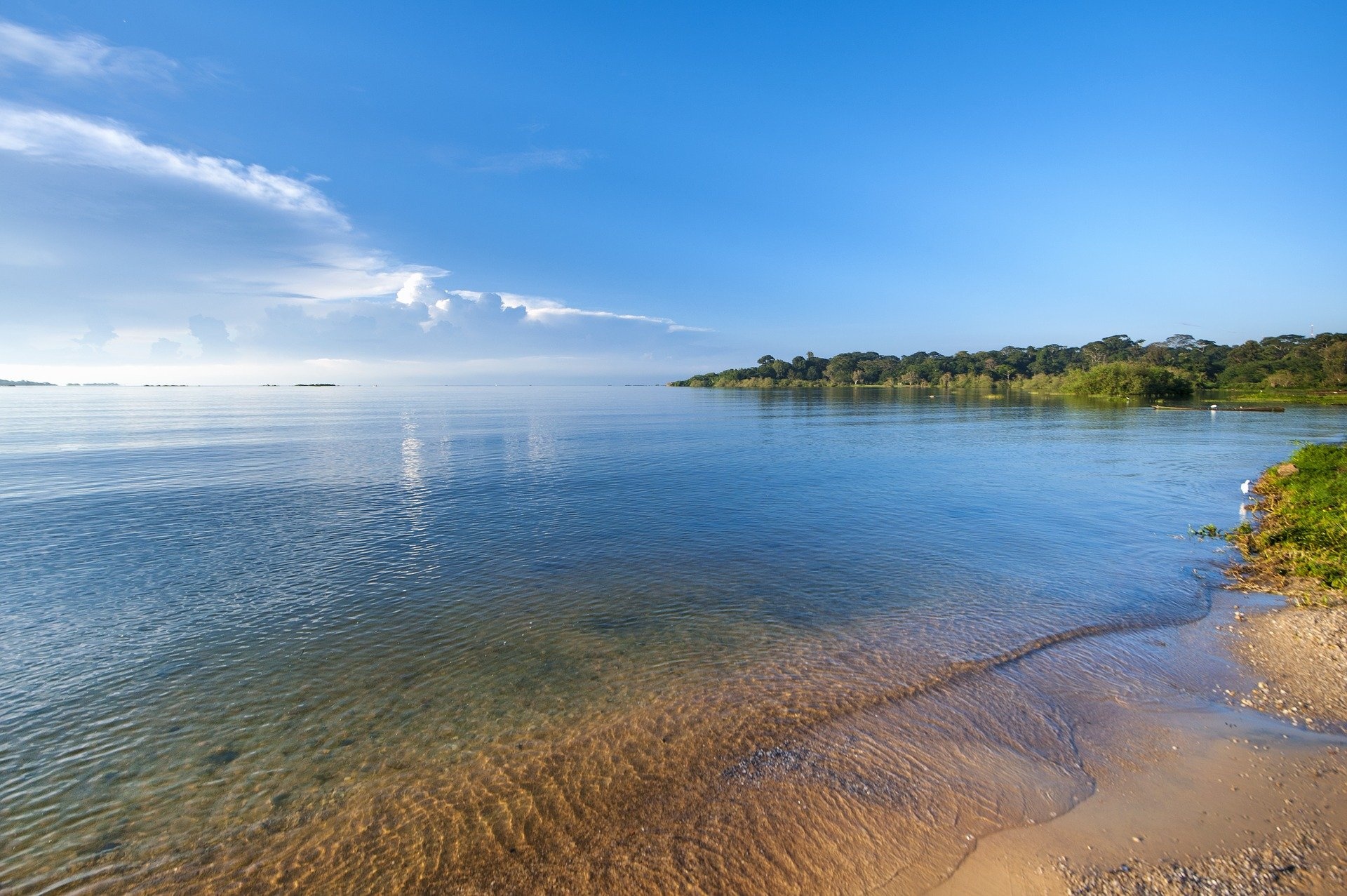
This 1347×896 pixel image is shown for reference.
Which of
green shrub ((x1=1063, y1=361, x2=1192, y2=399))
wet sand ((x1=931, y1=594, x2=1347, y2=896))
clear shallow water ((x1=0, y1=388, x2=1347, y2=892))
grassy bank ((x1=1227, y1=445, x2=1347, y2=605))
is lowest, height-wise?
clear shallow water ((x1=0, y1=388, x2=1347, y2=892))

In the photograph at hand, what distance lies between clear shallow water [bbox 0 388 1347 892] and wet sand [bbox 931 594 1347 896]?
45 cm

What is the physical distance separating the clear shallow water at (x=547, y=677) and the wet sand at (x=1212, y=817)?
17.8 inches

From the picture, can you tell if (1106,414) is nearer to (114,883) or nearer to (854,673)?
(854,673)

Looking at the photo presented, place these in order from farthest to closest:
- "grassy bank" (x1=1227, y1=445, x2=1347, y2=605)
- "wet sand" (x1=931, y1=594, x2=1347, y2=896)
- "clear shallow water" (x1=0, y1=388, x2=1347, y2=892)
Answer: "grassy bank" (x1=1227, y1=445, x2=1347, y2=605) < "clear shallow water" (x1=0, y1=388, x2=1347, y2=892) < "wet sand" (x1=931, y1=594, x2=1347, y2=896)

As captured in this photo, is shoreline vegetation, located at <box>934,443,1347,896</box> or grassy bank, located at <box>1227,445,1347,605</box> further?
grassy bank, located at <box>1227,445,1347,605</box>

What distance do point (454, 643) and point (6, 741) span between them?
6654 millimetres

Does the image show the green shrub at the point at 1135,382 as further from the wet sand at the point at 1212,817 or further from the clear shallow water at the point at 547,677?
the wet sand at the point at 1212,817

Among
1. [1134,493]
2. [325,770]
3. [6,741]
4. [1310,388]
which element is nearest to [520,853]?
[325,770]

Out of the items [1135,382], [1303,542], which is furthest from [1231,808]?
[1135,382]

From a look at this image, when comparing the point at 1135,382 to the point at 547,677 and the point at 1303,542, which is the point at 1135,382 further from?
the point at 547,677

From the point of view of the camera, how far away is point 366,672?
11.2m

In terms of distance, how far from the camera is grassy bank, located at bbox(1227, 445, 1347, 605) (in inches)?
557

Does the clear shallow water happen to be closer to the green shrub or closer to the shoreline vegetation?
the shoreline vegetation

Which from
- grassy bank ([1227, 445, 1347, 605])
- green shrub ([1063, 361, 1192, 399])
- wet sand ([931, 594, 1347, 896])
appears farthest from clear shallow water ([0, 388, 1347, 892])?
green shrub ([1063, 361, 1192, 399])
